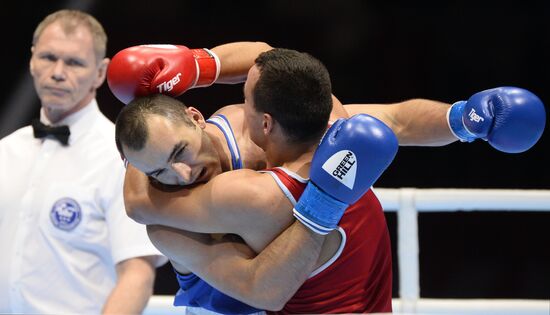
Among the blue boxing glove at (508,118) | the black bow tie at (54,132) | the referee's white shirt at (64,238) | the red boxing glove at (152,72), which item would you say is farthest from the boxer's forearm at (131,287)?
the blue boxing glove at (508,118)

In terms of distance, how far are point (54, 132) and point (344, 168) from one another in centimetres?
138

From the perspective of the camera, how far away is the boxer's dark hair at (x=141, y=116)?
191cm

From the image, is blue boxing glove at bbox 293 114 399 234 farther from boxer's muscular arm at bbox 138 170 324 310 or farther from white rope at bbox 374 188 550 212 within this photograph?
white rope at bbox 374 188 550 212

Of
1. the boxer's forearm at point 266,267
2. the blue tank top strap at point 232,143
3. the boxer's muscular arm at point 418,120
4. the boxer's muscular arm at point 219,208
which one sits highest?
the boxer's muscular arm at point 418,120

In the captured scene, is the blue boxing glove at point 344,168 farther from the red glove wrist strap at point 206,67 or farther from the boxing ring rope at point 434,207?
the boxing ring rope at point 434,207

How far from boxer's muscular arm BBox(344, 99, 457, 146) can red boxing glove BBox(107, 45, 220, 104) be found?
1.58ft

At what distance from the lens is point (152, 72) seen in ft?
6.77

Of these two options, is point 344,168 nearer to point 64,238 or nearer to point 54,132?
point 64,238

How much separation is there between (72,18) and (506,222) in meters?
2.34

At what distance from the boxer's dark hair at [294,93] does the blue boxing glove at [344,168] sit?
9cm

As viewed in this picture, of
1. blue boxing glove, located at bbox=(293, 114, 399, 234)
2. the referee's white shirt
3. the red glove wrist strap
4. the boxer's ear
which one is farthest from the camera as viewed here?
the referee's white shirt

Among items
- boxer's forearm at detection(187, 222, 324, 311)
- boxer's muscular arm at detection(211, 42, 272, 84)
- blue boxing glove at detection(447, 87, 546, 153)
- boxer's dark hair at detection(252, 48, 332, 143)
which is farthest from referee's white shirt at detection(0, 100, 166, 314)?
blue boxing glove at detection(447, 87, 546, 153)

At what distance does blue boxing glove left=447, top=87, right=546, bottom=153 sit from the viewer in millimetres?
1970

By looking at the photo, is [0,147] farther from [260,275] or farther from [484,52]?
[484,52]
